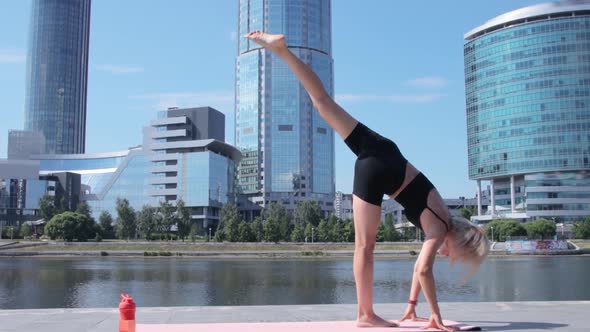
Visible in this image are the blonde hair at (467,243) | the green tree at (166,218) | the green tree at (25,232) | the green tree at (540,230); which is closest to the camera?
the blonde hair at (467,243)

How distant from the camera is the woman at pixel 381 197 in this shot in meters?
10.3

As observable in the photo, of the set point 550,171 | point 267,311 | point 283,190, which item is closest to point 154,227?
point 283,190

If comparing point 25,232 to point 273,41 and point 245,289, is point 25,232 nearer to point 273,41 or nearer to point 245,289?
point 245,289

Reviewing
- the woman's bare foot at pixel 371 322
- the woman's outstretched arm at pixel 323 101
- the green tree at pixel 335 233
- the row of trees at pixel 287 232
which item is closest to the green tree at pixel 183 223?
the row of trees at pixel 287 232

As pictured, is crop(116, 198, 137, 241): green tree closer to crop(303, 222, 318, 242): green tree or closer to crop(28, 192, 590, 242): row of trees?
crop(28, 192, 590, 242): row of trees

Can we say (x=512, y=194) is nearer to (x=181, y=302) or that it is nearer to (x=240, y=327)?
(x=181, y=302)

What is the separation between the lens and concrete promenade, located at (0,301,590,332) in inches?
416

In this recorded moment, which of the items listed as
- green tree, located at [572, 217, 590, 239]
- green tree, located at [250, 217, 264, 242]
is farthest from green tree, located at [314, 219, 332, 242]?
green tree, located at [572, 217, 590, 239]

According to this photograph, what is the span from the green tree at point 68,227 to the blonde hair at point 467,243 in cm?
10695

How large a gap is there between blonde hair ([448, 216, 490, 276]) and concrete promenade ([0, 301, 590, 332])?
118 cm

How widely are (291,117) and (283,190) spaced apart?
79.3 ft

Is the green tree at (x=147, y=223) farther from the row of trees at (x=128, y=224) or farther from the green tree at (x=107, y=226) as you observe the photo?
the green tree at (x=107, y=226)

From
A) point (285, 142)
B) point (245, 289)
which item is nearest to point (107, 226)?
point (285, 142)

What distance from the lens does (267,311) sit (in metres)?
13.2
